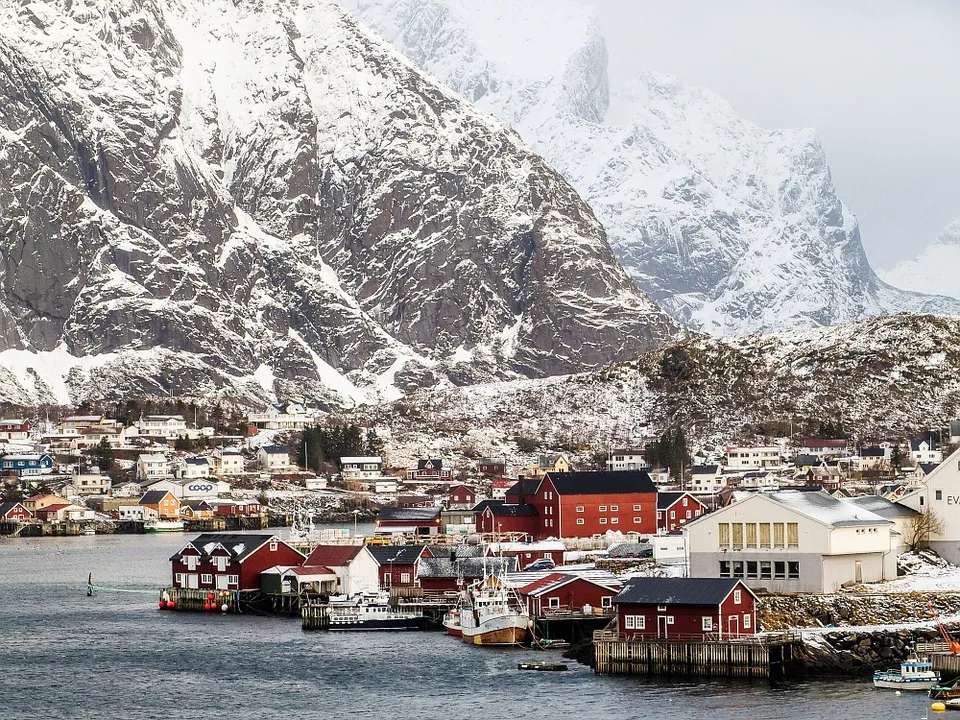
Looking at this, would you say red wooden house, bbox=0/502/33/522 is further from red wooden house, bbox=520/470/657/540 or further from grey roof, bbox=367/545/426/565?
grey roof, bbox=367/545/426/565

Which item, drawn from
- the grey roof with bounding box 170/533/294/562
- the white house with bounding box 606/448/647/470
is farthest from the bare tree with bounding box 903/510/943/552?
the white house with bounding box 606/448/647/470

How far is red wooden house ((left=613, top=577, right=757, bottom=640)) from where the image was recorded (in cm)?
7206

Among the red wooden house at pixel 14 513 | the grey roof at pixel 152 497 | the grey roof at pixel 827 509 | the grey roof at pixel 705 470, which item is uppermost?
the grey roof at pixel 705 470

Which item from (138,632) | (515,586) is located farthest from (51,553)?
(515,586)

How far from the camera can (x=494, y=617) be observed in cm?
8281

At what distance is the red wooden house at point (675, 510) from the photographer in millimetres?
128625

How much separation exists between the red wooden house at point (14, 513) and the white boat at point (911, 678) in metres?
127

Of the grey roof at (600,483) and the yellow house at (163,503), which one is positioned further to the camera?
the yellow house at (163,503)

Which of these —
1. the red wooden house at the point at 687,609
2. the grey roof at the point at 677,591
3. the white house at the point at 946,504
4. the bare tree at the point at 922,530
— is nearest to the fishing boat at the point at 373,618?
the grey roof at the point at 677,591

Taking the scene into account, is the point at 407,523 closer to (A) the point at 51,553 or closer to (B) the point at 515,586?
(A) the point at 51,553

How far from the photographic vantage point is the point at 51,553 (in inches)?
5827

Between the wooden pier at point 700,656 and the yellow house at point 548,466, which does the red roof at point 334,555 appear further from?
the yellow house at point 548,466

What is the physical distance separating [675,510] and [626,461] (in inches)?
2427

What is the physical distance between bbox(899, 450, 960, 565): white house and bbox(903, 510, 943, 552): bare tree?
0.16 metres
